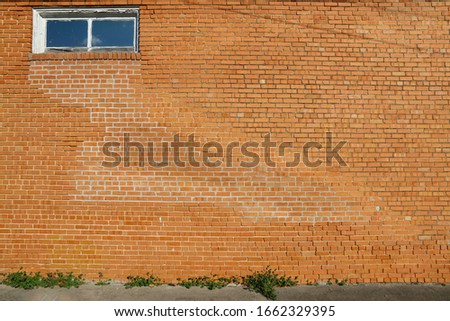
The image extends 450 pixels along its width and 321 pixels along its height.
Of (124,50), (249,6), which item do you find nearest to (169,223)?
(124,50)

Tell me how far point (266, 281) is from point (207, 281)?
2.80ft

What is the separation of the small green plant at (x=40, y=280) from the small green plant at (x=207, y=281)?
153cm

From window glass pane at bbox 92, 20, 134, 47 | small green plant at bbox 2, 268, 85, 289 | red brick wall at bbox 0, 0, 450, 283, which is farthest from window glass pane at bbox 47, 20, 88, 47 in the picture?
small green plant at bbox 2, 268, 85, 289

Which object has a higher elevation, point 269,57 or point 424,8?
point 424,8

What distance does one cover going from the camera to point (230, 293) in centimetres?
402

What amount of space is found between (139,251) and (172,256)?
49 cm

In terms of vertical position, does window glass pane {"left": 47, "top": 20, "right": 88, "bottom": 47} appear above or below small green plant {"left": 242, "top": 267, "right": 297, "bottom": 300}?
above

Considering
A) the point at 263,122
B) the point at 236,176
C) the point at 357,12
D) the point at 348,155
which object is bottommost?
the point at 236,176

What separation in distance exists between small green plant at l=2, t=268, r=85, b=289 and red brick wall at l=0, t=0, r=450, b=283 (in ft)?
0.45

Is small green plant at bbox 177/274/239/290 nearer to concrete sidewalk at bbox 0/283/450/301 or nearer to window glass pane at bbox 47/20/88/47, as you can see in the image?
concrete sidewalk at bbox 0/283/450/301

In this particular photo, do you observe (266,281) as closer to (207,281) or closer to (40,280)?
(207,281)

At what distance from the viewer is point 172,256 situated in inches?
169

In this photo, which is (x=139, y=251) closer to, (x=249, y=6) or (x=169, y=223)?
(x=169, y=223)

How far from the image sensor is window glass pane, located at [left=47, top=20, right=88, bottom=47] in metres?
4.64
